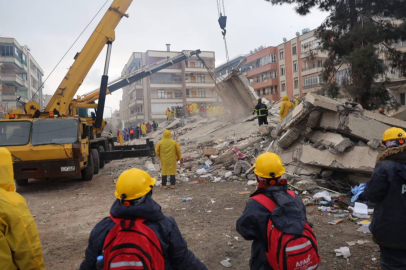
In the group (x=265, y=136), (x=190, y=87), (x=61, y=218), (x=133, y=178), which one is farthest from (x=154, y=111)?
(x=133, y=178)

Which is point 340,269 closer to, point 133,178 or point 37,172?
point 133,178

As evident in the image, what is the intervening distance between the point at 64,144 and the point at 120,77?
7.11 m

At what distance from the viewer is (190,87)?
52.2 meters

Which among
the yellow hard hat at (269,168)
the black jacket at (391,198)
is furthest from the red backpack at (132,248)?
the black jacket at (391,198)

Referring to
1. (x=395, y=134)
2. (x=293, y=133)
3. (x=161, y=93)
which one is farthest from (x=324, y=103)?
(x=161, y=93)

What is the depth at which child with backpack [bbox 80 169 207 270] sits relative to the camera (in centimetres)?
155

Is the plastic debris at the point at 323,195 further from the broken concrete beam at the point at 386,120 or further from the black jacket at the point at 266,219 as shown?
the black jacket at the point at 266,219

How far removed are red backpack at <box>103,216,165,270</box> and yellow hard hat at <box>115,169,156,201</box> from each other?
134mm

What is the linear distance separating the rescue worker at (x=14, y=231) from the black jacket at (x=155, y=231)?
1.56 feet

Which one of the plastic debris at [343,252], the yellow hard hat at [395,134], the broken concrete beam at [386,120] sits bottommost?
the plastic debris at [343,252]

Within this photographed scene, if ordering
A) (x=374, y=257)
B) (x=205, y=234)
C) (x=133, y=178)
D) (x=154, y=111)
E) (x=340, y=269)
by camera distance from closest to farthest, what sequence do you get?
(x=133, y=178) → (x=340, y=269) → (x=374, y=257) → (x=205, y=234) → (x=154, y=111)

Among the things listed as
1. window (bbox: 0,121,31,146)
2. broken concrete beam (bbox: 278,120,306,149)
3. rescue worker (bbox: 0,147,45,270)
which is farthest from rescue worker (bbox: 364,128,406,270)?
window (bbox: 0,121,31,146)

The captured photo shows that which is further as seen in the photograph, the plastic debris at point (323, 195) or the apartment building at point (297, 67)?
the apartment building at point (297, 67)

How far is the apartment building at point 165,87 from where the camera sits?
49469mm
